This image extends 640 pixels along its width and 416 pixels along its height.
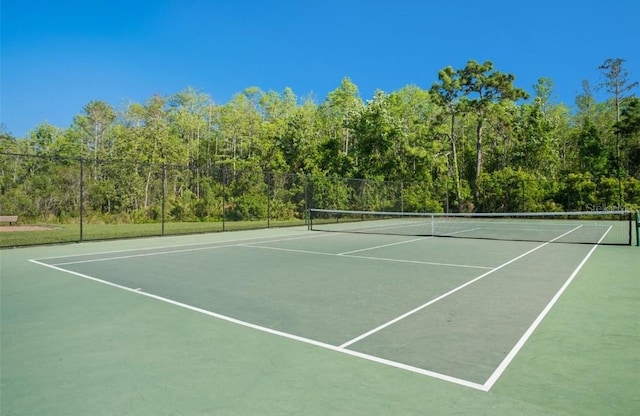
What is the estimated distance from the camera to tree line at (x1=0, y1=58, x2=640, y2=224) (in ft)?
77.3

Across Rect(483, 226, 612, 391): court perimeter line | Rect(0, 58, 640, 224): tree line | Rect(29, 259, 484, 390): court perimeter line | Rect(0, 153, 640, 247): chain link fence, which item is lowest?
Rect(483, 226, 612, 391): court perimeter line

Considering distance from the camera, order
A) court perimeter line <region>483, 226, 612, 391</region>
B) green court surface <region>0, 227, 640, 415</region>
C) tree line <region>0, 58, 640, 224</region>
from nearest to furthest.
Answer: green court surface <region>0, 227, 640, 415</region> < court perimeter line <region>483, 226, 612, 391</region> < tree line <region>0, 58, 640, 224</region>

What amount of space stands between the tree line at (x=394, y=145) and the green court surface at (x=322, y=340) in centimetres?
1445

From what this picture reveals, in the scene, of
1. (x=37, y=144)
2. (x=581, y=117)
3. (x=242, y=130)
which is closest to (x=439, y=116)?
(x=242, y=130)

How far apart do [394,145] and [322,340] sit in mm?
26809

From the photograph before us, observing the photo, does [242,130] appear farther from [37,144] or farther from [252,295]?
[252,295]

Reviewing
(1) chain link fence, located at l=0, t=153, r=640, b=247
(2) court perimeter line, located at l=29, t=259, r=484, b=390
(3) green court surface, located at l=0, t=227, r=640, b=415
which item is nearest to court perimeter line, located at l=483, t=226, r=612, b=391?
(3) green court surface, located at l=0, t=227, r=640, b=415

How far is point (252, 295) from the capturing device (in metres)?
5.27

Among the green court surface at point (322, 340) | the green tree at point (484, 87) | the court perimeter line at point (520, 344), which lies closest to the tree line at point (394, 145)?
the green tree at point (484, 87)

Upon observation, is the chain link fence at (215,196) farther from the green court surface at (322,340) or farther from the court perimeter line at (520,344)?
the court perimeter line at (520,344)

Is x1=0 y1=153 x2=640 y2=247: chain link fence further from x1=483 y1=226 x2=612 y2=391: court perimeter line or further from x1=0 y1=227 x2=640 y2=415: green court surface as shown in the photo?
x1=483 y1=226 x2=612 y2=391: court perimeter line

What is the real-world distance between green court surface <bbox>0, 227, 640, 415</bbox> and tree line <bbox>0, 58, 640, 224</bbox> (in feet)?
47.4

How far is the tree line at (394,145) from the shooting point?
23547mm

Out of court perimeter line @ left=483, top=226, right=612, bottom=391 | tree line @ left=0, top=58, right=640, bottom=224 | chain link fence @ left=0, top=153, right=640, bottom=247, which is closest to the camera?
court perimeter line @ left=483, top=226, right=612, bottom=391
